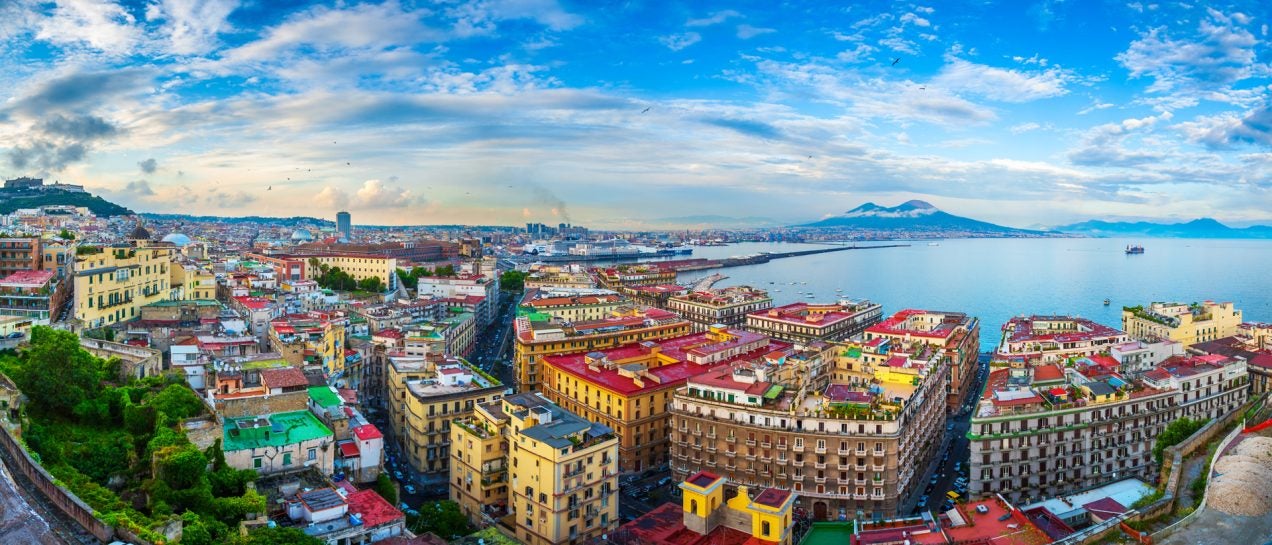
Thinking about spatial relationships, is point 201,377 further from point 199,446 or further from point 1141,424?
point 1141,424

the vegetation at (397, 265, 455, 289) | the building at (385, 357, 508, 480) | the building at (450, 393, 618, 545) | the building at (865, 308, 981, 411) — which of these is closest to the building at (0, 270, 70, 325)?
the building at (385, 357, 508, 480)

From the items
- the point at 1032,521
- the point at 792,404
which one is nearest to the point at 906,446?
the point at 792,404

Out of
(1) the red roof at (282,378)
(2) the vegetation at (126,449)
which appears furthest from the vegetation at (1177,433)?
(1) the red roof at (282,378)

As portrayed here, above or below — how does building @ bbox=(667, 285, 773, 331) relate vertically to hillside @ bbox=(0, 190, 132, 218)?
below

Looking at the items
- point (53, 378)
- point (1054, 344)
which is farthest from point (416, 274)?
point (53, 378)

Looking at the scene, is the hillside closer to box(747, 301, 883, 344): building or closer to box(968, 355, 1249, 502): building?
box(747, 301, 883, 344): building

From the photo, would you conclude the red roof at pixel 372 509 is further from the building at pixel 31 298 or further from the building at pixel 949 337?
the building at pixel 949 337
